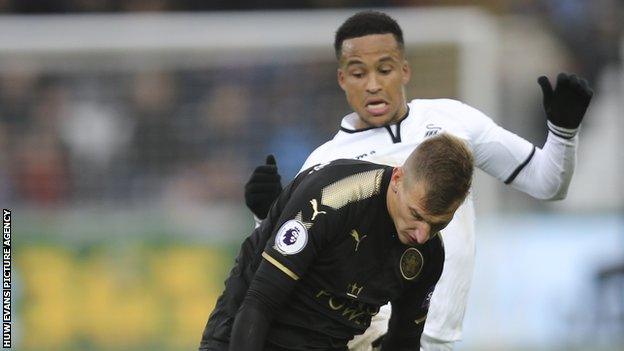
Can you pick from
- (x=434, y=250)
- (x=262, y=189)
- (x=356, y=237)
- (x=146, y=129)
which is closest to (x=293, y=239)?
(x=356, y=237)

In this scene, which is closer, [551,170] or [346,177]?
[346,177]

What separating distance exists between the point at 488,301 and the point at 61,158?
338cm

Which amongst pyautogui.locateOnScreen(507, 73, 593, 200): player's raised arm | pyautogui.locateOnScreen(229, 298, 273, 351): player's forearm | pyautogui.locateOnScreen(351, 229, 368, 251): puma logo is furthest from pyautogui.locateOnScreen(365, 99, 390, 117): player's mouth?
pyautogui.locateOnScreen(229, 298, 273, 351): player's forearm

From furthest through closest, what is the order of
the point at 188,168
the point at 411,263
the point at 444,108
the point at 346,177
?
the point at 188,168 → the point at 444,108 → the point at 411,263 → the point at 346,177

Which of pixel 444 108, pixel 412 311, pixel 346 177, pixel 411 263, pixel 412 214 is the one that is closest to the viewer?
pixel 412 214

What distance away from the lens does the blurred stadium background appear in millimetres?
9477

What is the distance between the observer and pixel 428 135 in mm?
5137

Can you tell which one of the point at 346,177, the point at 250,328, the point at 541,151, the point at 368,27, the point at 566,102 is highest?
the point at 368,27

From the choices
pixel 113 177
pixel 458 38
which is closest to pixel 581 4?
pixel 458 38

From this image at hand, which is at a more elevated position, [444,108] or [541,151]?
[444,108]

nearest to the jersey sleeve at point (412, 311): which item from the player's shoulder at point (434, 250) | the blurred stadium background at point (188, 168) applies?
the player's shoulder at point (434, 250)

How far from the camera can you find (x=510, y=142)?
5.27 meters

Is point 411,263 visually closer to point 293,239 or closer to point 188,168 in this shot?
point 293,239

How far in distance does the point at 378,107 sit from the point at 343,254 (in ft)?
3.75
